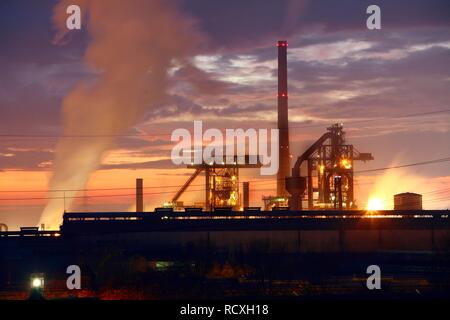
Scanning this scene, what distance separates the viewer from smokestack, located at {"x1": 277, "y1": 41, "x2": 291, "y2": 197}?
254ft

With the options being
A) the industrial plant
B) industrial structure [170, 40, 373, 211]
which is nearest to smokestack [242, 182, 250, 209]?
industrial structure [170, 40, 373, 211]

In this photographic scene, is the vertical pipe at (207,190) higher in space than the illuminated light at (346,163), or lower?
lower

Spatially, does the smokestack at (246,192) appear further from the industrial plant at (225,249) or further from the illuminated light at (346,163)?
the industrial plant at (225,249)

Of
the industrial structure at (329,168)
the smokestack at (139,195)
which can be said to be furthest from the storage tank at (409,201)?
the smokestack at (139,195)

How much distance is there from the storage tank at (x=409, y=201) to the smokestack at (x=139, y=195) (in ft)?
99.3

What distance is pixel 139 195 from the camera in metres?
85.8

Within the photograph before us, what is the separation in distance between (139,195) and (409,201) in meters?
32.3

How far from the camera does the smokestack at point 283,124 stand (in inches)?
3049

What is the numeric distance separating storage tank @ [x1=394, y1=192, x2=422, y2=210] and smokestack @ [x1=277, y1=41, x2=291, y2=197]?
485 inches

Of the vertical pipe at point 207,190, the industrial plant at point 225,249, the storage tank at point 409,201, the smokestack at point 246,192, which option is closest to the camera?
the industrial plant at point 225,249

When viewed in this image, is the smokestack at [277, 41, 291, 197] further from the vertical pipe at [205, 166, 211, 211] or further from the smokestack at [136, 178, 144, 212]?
the smokestack at [136, 178, 144, 212]

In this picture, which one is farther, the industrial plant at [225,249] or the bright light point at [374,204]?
the bright light point at [374,204]

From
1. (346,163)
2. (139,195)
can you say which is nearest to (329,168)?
(346,163)

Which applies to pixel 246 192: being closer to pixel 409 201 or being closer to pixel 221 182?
pixel 221 182
